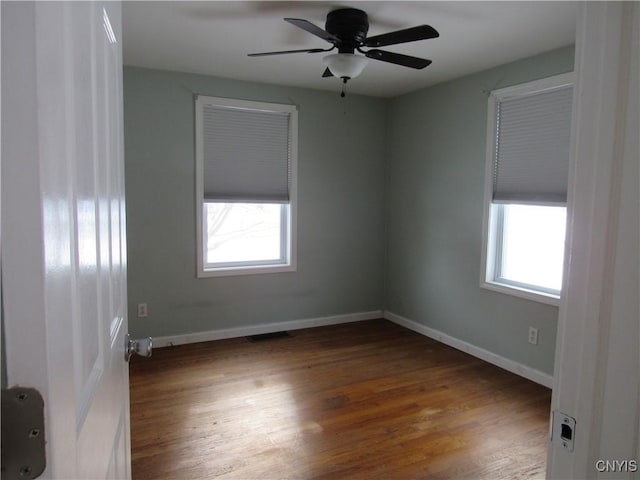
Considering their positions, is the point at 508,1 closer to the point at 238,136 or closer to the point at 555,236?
the point at 555,236

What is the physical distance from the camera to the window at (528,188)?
3.14 metres

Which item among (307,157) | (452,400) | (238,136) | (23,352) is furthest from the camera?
(307,157)

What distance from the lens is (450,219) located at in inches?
164

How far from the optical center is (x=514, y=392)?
3.20 metres

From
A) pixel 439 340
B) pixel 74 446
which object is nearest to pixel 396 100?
pixel 439 340

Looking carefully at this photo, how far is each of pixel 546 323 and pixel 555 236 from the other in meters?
0.68

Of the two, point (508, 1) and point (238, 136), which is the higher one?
point (508, 1)

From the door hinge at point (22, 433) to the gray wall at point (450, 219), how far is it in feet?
11.4

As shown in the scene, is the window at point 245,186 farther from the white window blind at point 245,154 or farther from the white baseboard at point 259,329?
the white baseboard at point 259,329

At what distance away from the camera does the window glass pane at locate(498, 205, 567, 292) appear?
331cm

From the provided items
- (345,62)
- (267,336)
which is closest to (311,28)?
(345,62)

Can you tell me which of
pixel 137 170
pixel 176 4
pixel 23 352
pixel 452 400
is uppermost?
pixel 176 4

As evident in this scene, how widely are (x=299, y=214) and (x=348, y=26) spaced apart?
230 cm

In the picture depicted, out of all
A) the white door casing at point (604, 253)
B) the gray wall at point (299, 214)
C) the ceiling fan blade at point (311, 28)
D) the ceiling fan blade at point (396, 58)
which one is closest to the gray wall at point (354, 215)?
the gray wall at point (299, 214)
